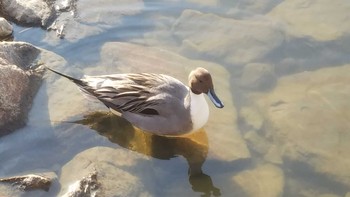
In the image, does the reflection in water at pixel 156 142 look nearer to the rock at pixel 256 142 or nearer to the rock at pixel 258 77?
the rock at pixel 256 142

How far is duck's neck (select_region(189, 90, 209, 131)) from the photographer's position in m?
5.20

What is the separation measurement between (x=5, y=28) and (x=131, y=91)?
213 centimetres

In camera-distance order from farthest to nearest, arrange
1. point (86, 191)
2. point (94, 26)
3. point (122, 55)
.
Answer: point (94, 26) → point (122, 55) → point (86, 191)

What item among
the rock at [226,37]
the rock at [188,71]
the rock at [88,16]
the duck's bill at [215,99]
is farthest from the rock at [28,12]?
the duck's bill at [215,99]

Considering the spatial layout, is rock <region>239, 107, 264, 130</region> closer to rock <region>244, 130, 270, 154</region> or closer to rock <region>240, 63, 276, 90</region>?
rock <region>244, 130, 270, 154</region>

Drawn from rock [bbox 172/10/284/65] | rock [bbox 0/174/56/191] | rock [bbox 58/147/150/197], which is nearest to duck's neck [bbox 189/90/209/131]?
rock [bbox 58/147/150/197]

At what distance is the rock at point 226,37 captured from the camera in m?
6.40

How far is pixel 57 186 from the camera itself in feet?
15.9

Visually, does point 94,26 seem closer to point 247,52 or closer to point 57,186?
point 247,52

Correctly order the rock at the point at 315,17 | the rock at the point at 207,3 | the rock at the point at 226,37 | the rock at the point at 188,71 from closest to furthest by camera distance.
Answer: the rock at the point at 188,71, the rock at the point at 226,37, the rock at the point at 315,17, the rock at the point at 207,3

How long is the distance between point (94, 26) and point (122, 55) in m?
0.72

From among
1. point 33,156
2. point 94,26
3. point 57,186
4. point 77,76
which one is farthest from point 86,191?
point 94,26

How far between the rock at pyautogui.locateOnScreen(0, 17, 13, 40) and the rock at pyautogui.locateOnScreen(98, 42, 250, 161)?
1131mm

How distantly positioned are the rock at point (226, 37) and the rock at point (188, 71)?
228mm
